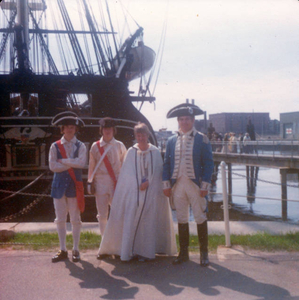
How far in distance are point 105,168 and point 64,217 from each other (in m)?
0.74

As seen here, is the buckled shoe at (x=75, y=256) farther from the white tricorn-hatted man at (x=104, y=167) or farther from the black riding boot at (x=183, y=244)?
the black riding boot at (x=183, y=244)

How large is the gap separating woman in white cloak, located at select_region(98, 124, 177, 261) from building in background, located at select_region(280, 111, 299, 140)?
1053 inches

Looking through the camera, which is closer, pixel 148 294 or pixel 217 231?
pixel 148 294

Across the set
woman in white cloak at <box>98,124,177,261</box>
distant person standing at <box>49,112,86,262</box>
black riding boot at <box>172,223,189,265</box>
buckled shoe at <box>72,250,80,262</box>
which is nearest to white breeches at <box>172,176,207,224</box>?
black riding boot at <box>172,223,189,265</box>

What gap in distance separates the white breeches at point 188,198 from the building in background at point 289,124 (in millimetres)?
26781

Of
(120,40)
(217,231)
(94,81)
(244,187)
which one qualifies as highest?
(120,40)

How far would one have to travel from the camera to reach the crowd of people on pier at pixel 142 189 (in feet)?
14.7

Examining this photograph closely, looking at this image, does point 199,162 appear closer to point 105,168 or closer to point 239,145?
point 105,168

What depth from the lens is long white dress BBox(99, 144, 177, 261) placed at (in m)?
4.53

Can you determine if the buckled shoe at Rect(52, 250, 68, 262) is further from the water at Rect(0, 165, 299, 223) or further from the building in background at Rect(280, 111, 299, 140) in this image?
the building in background at Rect(280, 111, 299, 140)

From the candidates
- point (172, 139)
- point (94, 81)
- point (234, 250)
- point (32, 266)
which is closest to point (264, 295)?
point (234, 250)

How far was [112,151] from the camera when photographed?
4.95 meters

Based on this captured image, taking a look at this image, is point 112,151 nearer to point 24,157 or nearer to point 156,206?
point 156,206

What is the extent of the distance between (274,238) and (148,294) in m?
2.47
